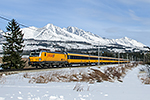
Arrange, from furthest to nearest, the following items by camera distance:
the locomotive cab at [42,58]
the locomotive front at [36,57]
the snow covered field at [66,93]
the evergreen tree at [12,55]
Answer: the evergreen tree at [12,55] < the locomotive cab at [42,58] < the locomotive front at [36,57] < the snow covered field at [66,93]

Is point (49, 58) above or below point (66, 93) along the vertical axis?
above

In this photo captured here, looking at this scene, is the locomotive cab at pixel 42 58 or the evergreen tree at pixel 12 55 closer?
the locomotive cab at pixel 42 58

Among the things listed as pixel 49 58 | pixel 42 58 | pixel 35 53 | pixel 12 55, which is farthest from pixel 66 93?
pixel 12 55

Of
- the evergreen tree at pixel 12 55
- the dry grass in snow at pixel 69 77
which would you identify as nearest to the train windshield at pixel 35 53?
the dry grass in snow at pixel 69 77

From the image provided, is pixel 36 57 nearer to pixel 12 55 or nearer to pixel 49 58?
pixel 49 58

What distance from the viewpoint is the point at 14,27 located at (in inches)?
1938

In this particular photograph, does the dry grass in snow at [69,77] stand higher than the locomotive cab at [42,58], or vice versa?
the locomotive cab at [42,58]

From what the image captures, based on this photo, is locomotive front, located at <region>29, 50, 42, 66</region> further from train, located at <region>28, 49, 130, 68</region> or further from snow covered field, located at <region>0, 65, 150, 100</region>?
snow covered field, located at <region>0, 65, 150, 100</region>

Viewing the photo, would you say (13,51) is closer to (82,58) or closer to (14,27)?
(14,27)

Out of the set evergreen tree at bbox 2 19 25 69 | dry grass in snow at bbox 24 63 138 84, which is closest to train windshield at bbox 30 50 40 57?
dry grass in snow at bbox 24 63 138 84

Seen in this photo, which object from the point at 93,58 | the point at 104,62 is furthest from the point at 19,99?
the point at 104,62

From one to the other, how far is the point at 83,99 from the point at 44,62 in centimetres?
2350

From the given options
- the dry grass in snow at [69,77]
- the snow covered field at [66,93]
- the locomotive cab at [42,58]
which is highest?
the locomotive cab at [42,58]

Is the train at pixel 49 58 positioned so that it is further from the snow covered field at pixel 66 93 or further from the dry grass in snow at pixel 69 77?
the snow covered field at pixel 66 93
